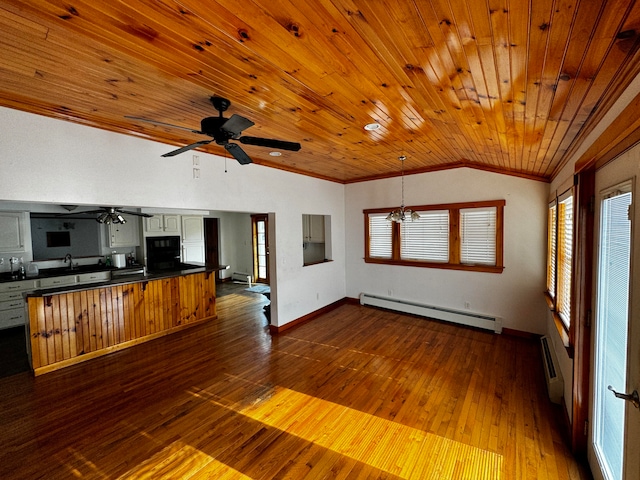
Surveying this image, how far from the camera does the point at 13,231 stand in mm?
4934

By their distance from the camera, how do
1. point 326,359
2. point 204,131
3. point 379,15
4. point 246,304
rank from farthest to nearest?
1. point 246,304
2. point 326,359
3. point 204,131
4. point 379,15

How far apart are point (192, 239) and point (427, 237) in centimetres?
599

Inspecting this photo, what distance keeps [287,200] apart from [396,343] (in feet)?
9.69

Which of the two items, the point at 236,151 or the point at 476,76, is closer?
the point at 476,76

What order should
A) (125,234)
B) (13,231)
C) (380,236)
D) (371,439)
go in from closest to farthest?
1. (371,439)
2. (13,231)
3. (380,236)
4. (125,234)

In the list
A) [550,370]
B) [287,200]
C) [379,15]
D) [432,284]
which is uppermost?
[379,15]

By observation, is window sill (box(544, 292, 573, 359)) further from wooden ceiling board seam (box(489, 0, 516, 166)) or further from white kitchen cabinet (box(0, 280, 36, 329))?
white kitchen cabinet (box(0, 280, 36, 329))

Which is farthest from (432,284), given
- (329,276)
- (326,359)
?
(326,359)

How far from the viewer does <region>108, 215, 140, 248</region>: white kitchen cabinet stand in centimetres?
619

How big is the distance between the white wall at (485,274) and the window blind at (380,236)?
0.84ft

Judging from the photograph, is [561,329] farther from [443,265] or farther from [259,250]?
[259,250]

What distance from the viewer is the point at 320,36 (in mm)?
1363

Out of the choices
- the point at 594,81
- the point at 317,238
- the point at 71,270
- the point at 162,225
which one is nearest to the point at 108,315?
the point at 71,270

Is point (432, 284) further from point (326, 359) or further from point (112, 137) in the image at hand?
point (112, 137)
